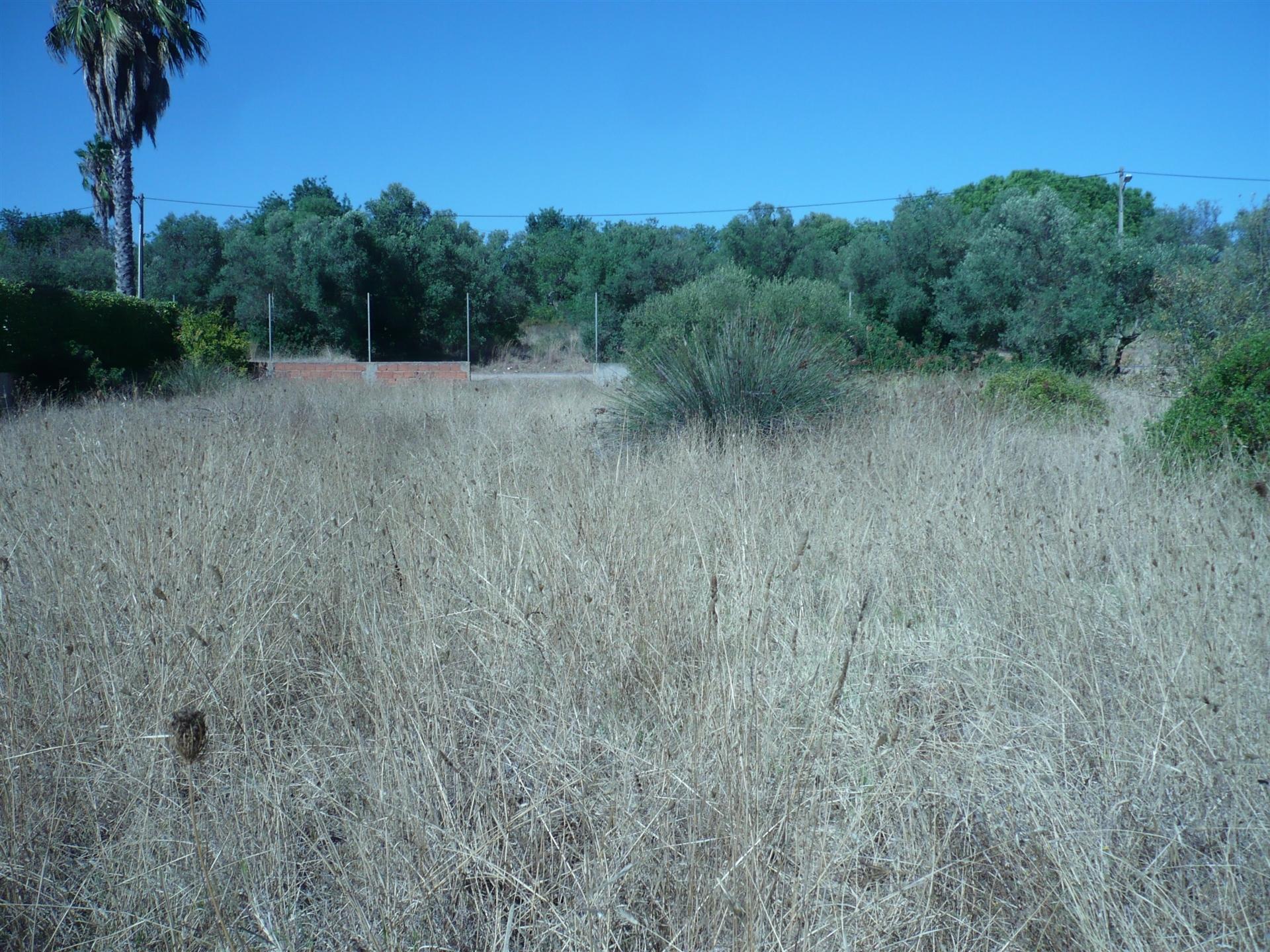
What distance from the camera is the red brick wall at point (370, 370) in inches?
771

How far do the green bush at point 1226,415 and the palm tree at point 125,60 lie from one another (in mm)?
21519

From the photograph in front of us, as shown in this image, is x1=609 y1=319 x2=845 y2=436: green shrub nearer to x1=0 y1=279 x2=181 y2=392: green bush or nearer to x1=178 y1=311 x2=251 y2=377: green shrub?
x1=0 y1=279 x2=181 y2=392: green bush

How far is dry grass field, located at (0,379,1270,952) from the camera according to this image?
1.85 meters

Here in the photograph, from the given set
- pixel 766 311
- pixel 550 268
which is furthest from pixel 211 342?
pixel 550 268

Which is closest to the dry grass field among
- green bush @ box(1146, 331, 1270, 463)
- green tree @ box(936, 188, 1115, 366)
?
green bush @ box(1146, 331, 1270, 463)

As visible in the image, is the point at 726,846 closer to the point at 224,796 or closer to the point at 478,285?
the point at 224,796

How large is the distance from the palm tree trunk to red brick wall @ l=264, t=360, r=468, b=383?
3916 mm

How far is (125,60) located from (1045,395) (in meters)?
21.0

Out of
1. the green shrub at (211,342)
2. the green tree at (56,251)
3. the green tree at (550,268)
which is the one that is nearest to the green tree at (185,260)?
the green tree at (56,251)

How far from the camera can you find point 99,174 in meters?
28.9

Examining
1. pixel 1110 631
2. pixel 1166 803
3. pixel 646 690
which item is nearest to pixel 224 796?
pixel 646 690

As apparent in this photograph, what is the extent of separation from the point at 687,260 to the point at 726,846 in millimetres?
29541

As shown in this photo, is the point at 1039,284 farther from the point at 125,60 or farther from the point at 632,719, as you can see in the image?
the point at 125,60

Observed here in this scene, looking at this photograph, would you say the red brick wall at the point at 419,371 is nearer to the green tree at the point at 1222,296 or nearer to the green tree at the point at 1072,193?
the green tree at the point at 1222,296
